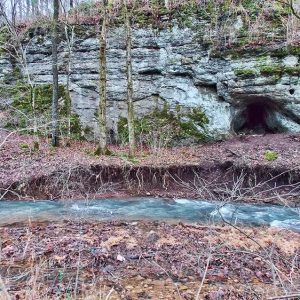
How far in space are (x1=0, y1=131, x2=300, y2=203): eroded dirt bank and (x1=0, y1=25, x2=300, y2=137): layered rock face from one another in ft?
→ 6.73

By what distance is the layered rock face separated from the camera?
1254 centimetres

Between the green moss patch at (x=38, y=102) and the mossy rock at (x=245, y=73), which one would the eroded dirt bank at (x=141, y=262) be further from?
the green moss patch at (x=38, y=102)

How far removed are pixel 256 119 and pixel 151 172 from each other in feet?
21.6

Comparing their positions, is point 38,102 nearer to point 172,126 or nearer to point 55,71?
point 55,71

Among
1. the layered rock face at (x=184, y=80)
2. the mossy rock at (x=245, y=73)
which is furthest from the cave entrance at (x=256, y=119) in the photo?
the mossy rock at (x=245, y=73)

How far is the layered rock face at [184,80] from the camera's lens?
12.5 metres

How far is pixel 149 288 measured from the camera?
454 cm

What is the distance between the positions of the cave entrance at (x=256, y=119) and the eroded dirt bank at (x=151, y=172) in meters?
2.14

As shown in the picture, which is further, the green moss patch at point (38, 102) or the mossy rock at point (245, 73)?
the green moss patch at point (38, 102)

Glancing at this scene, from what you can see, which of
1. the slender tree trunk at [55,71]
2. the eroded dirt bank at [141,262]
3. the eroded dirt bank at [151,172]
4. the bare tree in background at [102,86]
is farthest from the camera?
the slender tree trunk at [55,71]

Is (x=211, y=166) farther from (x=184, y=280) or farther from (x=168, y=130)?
(x=184, y=280)

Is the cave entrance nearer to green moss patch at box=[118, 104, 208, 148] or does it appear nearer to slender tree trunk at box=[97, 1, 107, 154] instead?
green moss patch at box=[118, 104, 208, 148]

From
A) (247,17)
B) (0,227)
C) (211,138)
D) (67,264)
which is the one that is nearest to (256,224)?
(67,264)

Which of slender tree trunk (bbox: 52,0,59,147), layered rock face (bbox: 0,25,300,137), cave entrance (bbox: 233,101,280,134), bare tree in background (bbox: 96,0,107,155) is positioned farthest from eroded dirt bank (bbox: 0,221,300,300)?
cave entrance (bbox: 233,101,280,134)
